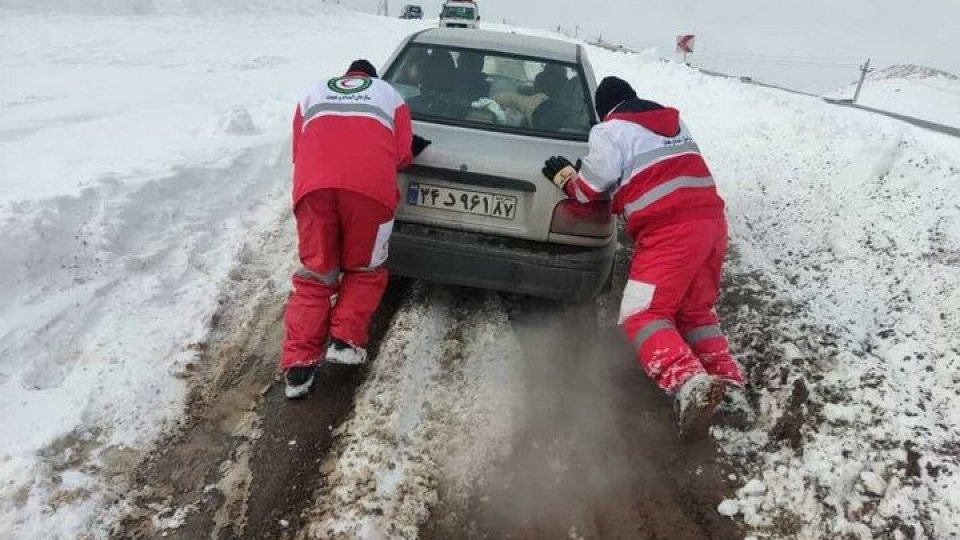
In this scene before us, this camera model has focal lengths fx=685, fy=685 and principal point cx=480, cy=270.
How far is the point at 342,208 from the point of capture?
335 cm

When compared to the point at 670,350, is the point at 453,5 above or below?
below

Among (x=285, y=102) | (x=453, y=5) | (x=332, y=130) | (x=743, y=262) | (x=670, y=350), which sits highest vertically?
(x=332, y=130)

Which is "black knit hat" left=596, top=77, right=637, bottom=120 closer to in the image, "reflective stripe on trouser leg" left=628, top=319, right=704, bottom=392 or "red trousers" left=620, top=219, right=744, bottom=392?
"red trousers" left=620, top=219, right=744, bottom=392

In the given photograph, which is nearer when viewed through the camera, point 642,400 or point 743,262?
point 642,400

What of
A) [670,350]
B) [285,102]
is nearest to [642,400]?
[670,350]

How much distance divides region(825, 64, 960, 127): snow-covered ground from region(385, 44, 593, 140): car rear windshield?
1357 centimetres

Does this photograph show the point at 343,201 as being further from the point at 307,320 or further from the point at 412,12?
the point at 412,12

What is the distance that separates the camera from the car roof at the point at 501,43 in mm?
4832

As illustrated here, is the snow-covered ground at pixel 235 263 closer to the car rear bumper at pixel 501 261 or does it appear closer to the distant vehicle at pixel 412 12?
the car rear bumper at pixel 501 261

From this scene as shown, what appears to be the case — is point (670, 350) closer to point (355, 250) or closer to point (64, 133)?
point (355, 250)

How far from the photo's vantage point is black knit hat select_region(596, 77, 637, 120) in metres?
3.87

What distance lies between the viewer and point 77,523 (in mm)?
2592

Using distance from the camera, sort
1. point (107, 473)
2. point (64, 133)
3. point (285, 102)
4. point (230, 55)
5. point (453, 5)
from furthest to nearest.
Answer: point (453, 5) < point (230, 55) < point (285, 102) < point (64, 133) < point (107, 473)

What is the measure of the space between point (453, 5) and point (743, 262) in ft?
79.3
